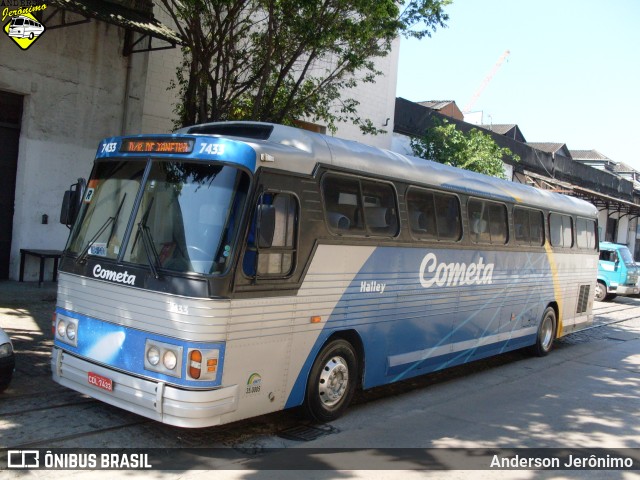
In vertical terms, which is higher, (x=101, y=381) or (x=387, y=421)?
(x=101, y=381)

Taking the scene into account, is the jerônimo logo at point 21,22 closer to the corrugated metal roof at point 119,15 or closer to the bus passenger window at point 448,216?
the corrugated metal roof at point 119,15

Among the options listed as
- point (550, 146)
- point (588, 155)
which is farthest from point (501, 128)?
point (588, 155)

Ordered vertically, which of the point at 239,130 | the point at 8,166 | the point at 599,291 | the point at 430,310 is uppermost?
the point at 239,130

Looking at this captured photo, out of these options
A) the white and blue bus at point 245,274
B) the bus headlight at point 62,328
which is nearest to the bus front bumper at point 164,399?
the white and blue bus at point 245,274

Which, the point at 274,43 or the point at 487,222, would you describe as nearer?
the point at 487,222

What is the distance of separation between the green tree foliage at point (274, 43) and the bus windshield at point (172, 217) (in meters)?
5.81

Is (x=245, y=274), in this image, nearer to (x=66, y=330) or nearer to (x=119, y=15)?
(x=66, y=330)

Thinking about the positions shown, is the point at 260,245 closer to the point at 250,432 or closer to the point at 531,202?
the point at 250,432

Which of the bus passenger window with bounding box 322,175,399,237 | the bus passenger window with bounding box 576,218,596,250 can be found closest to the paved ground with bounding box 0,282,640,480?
the bus passenger window with bounding box 322,175,399,237

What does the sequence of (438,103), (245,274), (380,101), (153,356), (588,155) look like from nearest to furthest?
(153,356) < (245,274) < (380,101) < (438,103) < (588,155)

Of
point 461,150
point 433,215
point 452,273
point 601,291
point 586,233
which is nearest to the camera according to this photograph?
point 433,215

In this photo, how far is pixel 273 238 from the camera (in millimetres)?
5902

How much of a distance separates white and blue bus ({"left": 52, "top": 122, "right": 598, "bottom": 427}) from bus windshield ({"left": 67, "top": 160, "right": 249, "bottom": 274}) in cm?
1

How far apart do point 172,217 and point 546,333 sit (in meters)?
9.13
